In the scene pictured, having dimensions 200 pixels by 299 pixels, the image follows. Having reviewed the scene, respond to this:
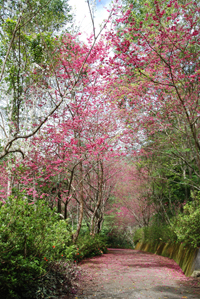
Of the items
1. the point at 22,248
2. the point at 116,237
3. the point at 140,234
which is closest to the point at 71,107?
the point at 22,248

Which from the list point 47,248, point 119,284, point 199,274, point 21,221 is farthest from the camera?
point 199,274

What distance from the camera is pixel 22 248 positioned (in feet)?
10.8

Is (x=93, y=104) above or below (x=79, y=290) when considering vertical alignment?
above

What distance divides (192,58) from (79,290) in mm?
5884

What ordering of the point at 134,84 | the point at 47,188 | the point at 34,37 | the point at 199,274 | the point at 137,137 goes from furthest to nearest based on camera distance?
the point at 47,188, the point at 137,137, the point at 134,84, the point at 34,37, the point at 199,274

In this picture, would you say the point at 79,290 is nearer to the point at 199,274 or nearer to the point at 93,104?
the point at 199,274

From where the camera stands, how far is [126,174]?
62.1ft

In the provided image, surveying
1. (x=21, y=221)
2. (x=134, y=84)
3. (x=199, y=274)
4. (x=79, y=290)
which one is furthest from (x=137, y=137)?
(x=21, y=221)

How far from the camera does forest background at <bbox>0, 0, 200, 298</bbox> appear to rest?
3.50m

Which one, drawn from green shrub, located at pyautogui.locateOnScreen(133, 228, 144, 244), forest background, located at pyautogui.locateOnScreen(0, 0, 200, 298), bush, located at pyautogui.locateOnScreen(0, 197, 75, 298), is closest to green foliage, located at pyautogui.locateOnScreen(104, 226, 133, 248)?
green shrub, located at pyautogui.locateOnScreen(133, 228, 144, 244)

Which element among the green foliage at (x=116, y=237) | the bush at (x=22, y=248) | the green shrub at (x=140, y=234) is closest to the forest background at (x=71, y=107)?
the bush at (x=22, y=248)

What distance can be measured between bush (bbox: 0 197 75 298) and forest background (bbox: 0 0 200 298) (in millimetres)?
16

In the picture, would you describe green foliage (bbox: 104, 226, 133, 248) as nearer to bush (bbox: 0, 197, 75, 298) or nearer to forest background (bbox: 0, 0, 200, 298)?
forest background (bbox: 0, 0, 200, 298)

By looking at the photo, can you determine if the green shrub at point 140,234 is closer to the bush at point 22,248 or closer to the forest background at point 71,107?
the forest background at point 71,107
